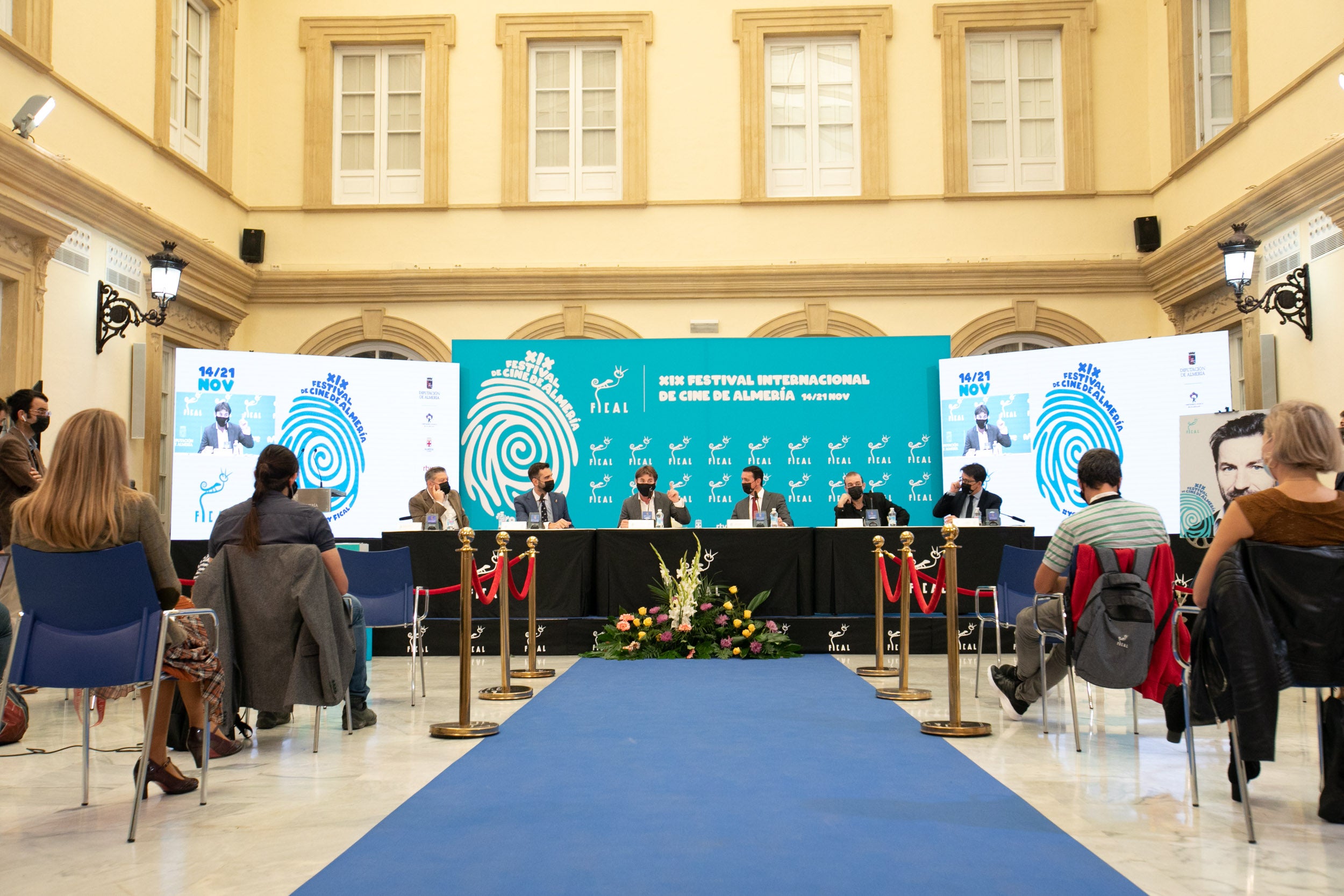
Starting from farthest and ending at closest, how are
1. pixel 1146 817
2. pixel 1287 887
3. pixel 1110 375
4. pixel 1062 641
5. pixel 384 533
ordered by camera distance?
1. pixel 1110 375
2. pixel 384 533
3. pixel 1062 641
4. pixel 1146 817
5. pixel 1287 887

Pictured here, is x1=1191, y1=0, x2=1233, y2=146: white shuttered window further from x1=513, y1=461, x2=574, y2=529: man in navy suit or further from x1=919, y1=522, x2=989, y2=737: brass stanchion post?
x1=919, y1=522, x2=989, y2=737: brass stanchion post

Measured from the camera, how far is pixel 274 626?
4.34 metres

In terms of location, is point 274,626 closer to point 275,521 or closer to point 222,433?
point 275,521

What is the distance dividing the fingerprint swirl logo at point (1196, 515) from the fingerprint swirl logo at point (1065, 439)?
57.9 inches

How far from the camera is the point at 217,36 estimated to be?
1116cm

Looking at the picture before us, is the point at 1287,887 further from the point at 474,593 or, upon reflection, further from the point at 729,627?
the point at 474,593

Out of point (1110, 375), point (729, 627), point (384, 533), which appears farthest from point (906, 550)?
point (1110, 375)

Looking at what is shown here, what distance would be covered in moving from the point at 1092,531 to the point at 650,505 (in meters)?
5.10

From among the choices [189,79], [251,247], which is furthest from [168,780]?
[189,79]

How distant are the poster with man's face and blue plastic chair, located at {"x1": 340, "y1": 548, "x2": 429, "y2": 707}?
17.4 feet

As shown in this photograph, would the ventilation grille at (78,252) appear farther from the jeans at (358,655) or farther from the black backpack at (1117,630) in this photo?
the black backpack at (1117,630)

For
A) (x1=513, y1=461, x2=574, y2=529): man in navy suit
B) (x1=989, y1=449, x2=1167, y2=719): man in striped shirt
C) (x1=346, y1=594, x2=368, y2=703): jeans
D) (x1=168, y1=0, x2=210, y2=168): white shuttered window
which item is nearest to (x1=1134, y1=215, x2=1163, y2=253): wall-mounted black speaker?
(x1=513, y1=461, x2=574, y2=529): man in navy suit

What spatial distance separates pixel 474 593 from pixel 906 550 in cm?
339

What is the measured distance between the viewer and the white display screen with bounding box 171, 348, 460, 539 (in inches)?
387
